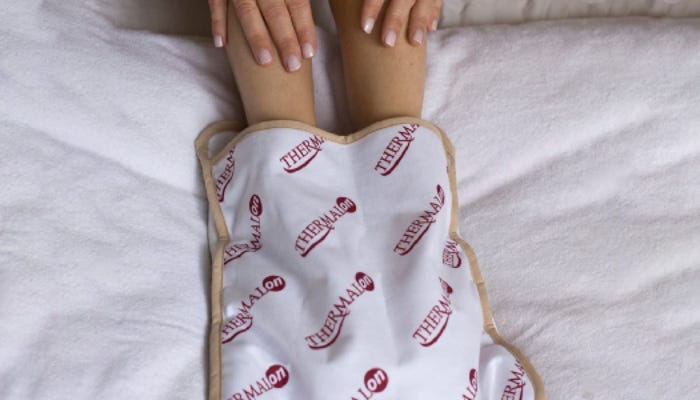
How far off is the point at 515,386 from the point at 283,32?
519 mm

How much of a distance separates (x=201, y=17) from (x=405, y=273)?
64 cm

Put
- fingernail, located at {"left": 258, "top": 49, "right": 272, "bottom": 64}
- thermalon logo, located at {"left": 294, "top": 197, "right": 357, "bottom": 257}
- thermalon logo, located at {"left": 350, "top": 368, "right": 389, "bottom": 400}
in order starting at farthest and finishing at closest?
1. fingernail, located at {"left": 258, "top": 49, "right": 272, "bottom": 64}
2. thermalon logo, located at {"left": 294, "top": 197, "right": 357, "bottom": 257}
3. thermalon logo, located at {"left": 350, "top": 368, "right": 389, "bottom": 400}

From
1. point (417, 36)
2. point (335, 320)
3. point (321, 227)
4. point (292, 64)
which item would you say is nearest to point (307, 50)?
point (292, 64)

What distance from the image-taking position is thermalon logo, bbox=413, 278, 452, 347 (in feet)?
2.83

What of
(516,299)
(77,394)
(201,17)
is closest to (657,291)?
(516,299)

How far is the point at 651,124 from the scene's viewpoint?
3.73 ft

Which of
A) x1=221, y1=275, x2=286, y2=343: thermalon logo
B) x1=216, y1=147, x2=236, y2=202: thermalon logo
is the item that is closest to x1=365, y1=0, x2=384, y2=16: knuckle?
x1=216, y1=147, x2=236, y2=202: thermalon logo

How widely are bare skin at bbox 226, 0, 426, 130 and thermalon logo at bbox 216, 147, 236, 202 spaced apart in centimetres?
7

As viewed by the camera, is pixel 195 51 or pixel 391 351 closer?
pixel 391 351

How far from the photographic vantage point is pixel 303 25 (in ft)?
3.59

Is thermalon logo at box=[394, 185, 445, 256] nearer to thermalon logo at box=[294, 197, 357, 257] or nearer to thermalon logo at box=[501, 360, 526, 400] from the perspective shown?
thermalon logo at box=[294, 197, 357, 257]

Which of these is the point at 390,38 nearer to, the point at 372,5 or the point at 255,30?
the point at 372,5

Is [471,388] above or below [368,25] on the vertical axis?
below

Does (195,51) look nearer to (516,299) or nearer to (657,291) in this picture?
(516,299)
